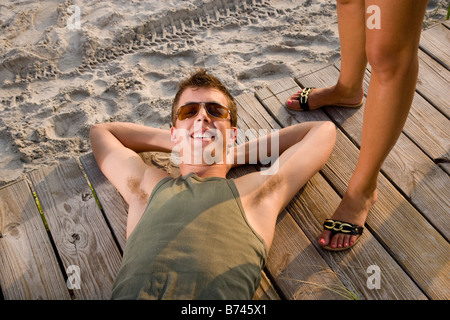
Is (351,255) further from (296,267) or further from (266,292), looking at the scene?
(266,292)

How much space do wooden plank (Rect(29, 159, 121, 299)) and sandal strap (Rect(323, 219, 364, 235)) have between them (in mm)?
1051

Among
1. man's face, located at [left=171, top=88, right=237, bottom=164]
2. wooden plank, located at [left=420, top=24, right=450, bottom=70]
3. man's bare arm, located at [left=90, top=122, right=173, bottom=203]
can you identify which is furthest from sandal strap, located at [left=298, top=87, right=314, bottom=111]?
wooden plank, located at [left=420, top=24, right=450, bottom=70]

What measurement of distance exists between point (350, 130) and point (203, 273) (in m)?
1.39

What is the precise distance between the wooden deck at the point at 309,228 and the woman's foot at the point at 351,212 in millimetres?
61

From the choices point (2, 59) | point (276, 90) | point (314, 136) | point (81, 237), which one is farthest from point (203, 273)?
point (2, 59)

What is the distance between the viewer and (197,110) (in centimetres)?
208

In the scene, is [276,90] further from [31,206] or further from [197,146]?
[31,206]

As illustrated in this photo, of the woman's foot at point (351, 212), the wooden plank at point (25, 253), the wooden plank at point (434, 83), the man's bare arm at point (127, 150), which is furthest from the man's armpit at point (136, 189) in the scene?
the wooden plank at point (434, 83)

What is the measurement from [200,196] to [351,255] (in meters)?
0.78

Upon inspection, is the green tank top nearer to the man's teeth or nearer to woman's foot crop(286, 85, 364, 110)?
the man's teeth

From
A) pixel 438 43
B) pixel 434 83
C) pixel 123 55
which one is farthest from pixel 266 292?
pixel 123 55

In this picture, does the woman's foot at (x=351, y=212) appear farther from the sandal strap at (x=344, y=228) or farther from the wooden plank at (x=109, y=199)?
the wooden plank at (x=109, y=199)

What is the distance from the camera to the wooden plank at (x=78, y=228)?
1889mm

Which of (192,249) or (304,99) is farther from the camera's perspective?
(304,99)
